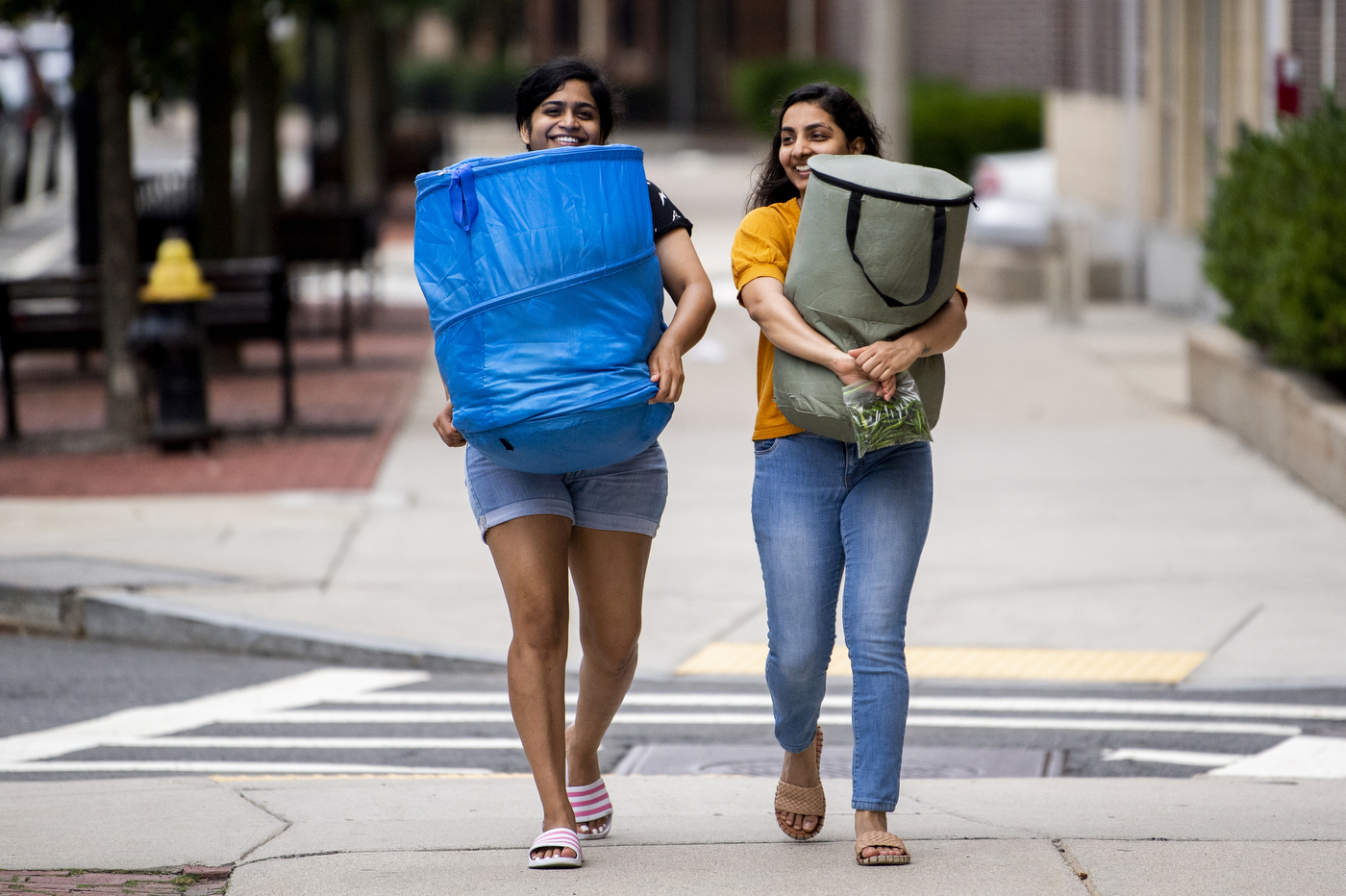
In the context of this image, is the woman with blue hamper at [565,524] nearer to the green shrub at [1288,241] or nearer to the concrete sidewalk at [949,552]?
the concrete sidewalk at [949,552]

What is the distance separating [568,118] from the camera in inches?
172

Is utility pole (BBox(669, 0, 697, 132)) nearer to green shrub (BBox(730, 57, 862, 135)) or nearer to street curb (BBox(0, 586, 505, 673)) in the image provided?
green shrub (BBox(730, 57, 862, 135))

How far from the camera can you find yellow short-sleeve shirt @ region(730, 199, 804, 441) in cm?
437

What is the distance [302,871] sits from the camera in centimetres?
422

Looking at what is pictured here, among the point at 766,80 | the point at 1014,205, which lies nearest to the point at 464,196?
the point at 1014,205

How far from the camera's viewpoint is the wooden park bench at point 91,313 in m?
11.8

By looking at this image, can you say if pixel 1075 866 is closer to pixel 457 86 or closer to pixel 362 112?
pixel 362 112

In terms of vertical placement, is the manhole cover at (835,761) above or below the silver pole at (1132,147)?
below

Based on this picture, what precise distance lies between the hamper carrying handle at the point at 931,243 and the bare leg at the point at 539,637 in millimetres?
886

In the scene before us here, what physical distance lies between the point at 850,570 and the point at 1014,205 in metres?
16.5

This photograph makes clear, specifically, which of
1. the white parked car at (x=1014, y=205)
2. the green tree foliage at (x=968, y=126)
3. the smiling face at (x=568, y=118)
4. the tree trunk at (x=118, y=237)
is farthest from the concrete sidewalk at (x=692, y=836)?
the green tree foliage at (x=968, y=126)

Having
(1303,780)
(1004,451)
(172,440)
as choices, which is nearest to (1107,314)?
(1004,451)

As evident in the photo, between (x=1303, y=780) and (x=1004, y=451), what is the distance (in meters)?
5.95

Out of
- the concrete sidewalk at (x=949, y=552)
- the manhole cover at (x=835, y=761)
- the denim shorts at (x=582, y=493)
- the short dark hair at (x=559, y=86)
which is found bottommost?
the manhole cover at (x=835, y=761)
